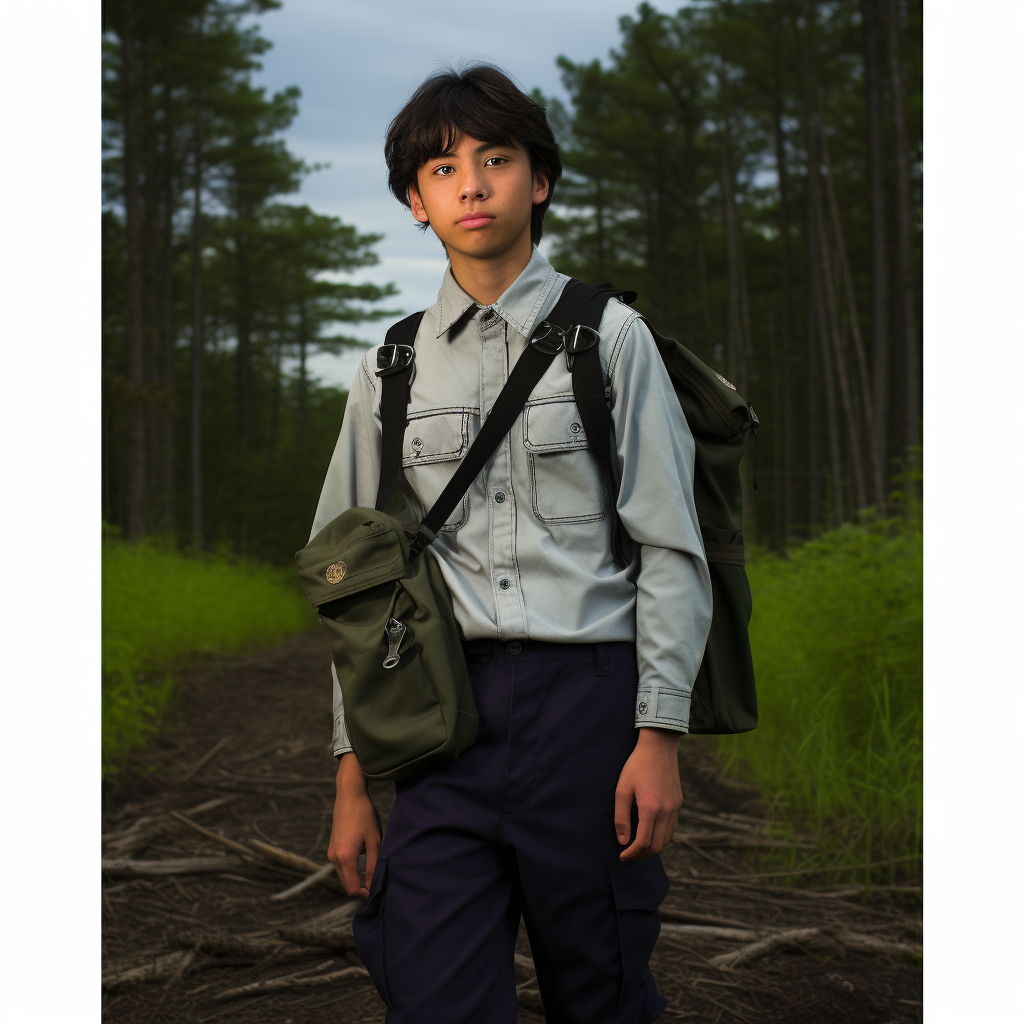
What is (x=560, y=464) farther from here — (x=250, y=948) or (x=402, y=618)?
(x=250, y=948)

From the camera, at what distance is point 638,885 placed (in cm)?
153

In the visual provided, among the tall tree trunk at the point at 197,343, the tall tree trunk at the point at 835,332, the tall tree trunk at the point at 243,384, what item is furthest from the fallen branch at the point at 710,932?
the tall tree trunk at the point at 243,384

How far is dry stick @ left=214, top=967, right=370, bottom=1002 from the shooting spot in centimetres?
273

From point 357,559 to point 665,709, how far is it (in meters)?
0.55

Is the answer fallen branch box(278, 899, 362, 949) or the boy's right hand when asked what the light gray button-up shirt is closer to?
the boy's right hand

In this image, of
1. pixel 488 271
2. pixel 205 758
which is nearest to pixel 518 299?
pixel 488 271

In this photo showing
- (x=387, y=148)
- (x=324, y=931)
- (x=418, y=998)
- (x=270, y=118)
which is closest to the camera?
(x=418, y=998)

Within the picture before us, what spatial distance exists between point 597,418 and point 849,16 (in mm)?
15973

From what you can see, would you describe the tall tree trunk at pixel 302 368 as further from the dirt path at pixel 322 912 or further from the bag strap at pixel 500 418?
the bag strap at pixel 500 418

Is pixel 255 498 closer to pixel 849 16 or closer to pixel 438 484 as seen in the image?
pixel 849 16

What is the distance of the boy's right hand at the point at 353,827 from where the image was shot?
64.1 inches

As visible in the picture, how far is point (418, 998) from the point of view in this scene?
1432 millimetres

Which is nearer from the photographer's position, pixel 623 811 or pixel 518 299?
pixel 623 811

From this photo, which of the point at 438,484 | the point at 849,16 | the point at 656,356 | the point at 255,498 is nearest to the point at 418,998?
the point at 438,484
